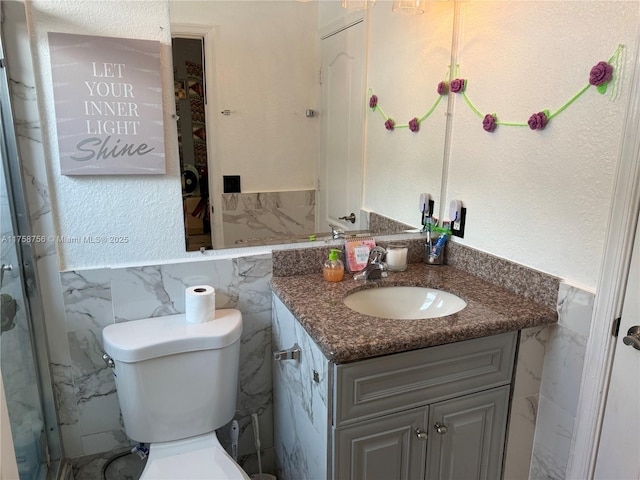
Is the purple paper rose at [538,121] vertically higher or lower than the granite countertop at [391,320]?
higher

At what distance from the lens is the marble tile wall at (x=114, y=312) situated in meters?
1.41

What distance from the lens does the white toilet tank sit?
1.31 m

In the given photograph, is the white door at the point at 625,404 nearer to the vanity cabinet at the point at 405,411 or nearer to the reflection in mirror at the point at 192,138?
the vanity cabinet at the point at 405,411

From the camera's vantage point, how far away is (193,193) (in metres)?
1.46

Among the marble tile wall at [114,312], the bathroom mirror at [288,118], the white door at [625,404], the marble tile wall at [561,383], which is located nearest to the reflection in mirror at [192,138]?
the bathroom mirror at [288,118]

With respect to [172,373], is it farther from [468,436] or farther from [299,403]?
[468,436]

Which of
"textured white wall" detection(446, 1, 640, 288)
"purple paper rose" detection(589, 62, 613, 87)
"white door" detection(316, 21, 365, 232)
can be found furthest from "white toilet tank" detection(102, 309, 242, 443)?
"purple paper rose" detection(589, 62, 613, 87)

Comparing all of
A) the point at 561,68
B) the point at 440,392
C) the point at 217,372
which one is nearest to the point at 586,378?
the point at 440,392

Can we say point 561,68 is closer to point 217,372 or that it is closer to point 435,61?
point 435,61

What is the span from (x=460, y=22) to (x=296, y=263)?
1.04 m

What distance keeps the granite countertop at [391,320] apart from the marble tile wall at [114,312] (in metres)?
0.14

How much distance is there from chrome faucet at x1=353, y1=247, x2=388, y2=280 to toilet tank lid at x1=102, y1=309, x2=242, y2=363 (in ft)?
1.49

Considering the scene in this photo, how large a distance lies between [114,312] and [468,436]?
3.83ft

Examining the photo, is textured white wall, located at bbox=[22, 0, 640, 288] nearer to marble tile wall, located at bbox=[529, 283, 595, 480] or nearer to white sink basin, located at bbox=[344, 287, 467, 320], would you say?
marble tile wall, located at bbox=[529, 283, 595, 480]
